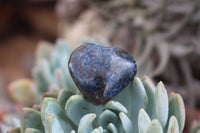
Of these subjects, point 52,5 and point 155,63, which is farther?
point 52,5

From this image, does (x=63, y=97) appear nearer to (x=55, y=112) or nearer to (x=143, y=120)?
(x=55, y=112)

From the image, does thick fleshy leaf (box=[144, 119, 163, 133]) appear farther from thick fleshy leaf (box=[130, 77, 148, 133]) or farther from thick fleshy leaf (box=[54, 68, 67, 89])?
thick fleshy leaf (box=[54, 68, 67, 89])

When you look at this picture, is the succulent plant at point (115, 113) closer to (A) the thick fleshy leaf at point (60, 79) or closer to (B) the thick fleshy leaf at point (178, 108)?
(B) the thick fleshy leaf at point (178, 108)

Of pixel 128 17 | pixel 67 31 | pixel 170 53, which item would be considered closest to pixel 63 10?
pixel 67 31

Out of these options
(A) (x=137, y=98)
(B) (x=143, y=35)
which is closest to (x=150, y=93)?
(A) (x=137, y=98)

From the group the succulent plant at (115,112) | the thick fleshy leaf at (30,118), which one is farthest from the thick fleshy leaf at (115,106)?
the thick fleshy leaf at (30,118)

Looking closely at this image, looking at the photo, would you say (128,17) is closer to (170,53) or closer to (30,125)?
(170,53)
